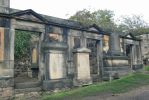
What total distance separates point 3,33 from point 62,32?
337 centimetres

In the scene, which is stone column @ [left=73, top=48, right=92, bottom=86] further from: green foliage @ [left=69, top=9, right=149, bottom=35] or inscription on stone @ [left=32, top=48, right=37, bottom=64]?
green foliage @ [left=69, top=9, right=149, bottom=35]

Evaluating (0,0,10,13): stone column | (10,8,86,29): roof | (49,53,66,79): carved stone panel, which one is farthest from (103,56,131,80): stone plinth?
(0,0,10,13): stone column

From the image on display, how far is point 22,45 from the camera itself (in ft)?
58.0

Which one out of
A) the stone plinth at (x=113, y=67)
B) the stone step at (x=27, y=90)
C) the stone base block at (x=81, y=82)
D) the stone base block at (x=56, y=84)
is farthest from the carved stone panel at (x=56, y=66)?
the stone plinth at (x=113, y=67)

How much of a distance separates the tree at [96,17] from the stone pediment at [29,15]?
16.1 metres

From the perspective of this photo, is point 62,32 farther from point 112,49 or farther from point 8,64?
point 112,49

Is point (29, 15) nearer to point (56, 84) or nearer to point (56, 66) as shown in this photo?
point (56, 66)

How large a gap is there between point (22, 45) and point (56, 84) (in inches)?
326

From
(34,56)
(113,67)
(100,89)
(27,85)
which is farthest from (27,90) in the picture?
(113,67)

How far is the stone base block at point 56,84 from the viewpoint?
1005cm

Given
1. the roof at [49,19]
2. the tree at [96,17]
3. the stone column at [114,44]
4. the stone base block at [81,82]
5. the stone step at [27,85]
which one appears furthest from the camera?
the tree at [96,17]

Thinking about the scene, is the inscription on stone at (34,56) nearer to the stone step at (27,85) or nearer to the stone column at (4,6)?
the stone step at (27,85)

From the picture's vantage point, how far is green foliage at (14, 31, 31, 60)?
17234 mm

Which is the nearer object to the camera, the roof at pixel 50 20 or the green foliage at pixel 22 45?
the roof at pixel 50 20
